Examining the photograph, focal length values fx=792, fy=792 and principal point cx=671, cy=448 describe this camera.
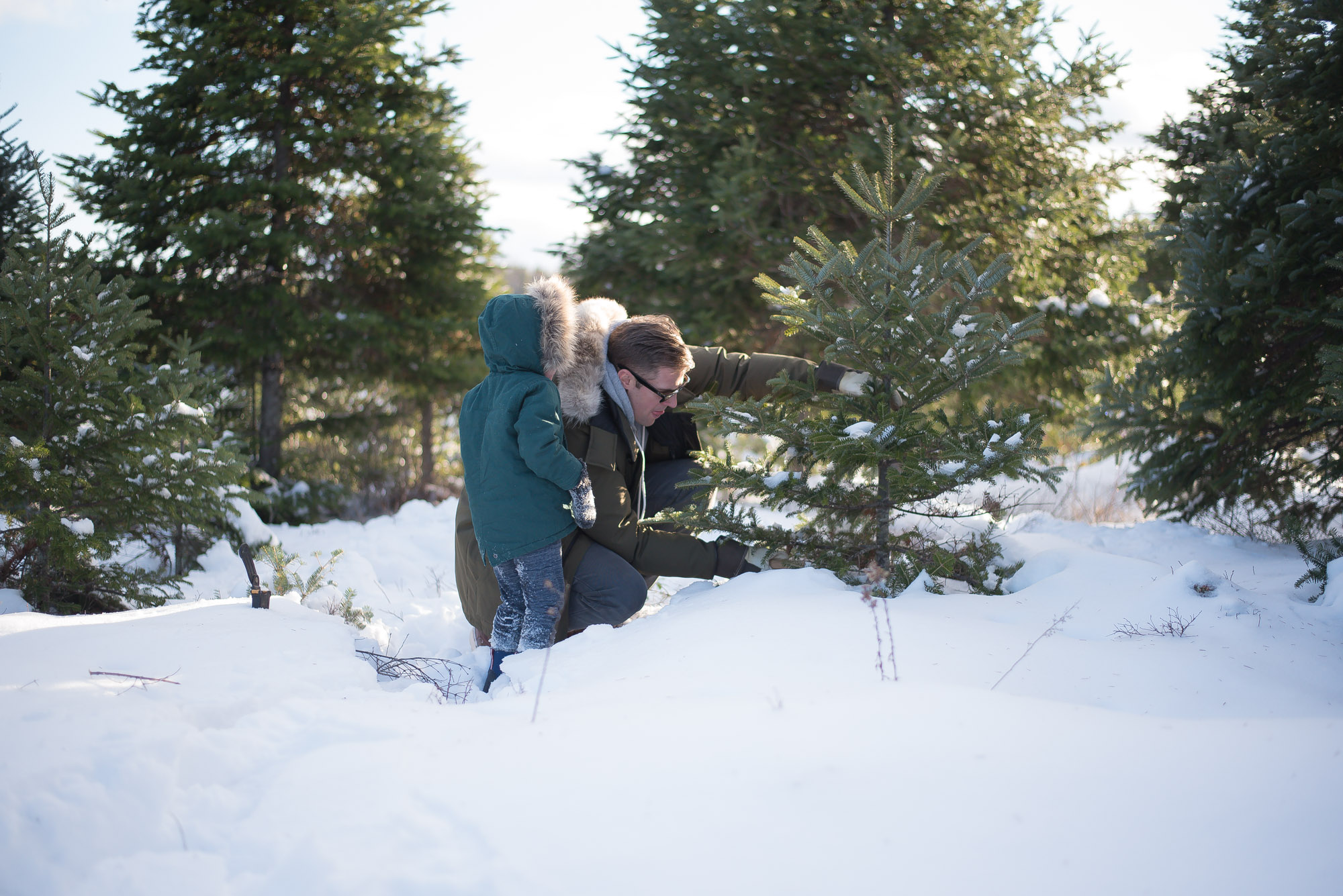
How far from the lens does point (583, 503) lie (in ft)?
10.4

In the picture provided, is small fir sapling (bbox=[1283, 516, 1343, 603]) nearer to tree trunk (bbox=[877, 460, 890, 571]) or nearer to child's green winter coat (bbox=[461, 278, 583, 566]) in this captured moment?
tree trunk (bbox=[877, 460, 890, 571])

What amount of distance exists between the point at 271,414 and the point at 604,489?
6618 mm

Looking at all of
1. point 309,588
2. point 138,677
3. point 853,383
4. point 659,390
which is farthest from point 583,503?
point 309,588

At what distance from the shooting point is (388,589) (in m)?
5.03

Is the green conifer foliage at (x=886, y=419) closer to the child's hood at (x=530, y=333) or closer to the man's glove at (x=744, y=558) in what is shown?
the man's glove at (x=744, y=558)

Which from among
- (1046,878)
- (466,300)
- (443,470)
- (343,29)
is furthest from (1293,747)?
(443,470)

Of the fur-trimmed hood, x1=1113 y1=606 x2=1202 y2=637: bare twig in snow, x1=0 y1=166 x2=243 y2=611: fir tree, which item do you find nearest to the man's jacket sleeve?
the fur-trimmed hood

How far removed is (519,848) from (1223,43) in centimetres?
577

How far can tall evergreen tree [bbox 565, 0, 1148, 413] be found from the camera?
22.9 ft

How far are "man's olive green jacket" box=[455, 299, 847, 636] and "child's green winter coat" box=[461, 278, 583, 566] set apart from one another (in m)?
0.09

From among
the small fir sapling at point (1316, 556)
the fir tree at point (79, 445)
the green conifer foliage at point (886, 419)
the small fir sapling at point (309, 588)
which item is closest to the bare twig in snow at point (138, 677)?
the small fir sapling at point (309, 588)

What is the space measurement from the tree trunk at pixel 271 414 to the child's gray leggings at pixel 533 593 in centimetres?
638

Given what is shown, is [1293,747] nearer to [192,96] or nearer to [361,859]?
[361,859]

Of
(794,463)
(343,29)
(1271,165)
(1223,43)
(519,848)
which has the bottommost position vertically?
(519,848)
